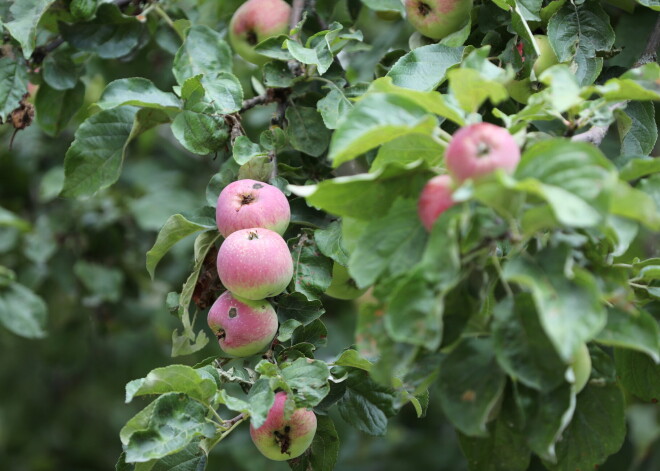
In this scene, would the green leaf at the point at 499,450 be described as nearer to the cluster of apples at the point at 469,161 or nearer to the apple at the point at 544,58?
the cluster of apples at the point at 469,161

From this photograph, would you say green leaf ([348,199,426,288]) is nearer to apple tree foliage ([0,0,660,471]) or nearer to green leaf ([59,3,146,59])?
apple tree foliage ([0,0,660,471])

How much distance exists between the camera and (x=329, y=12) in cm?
157

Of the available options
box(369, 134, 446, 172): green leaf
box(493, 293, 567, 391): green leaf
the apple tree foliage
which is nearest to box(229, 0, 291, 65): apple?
the apple tree foliage

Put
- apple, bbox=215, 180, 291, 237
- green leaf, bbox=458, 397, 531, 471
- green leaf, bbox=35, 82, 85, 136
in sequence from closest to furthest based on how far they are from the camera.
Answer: green leaf, bbox=458, 397, 531, 471, apple, bbox=215, 180, 291, 237, green leaf, bbox=35, 82, 85, 136

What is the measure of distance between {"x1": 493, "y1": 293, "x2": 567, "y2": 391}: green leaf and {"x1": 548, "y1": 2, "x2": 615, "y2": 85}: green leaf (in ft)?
1.74

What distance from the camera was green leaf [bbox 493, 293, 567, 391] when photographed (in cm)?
77

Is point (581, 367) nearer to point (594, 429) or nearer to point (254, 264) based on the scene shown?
point (594, 429)

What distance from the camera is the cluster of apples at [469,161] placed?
76 cm

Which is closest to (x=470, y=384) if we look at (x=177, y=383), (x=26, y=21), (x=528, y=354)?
(x=528, y=354)

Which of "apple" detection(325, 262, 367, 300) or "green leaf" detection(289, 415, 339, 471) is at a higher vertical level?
"apple" detection(325, 262, 367, 300)

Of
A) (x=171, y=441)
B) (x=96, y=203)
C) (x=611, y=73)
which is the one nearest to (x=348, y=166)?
(x=611, y=73)

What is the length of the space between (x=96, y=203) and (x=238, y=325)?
138 centimetres

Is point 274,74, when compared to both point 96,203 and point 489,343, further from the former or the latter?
point 96,203

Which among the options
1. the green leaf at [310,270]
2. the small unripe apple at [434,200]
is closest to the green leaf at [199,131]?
the green leaf at [310,270]
